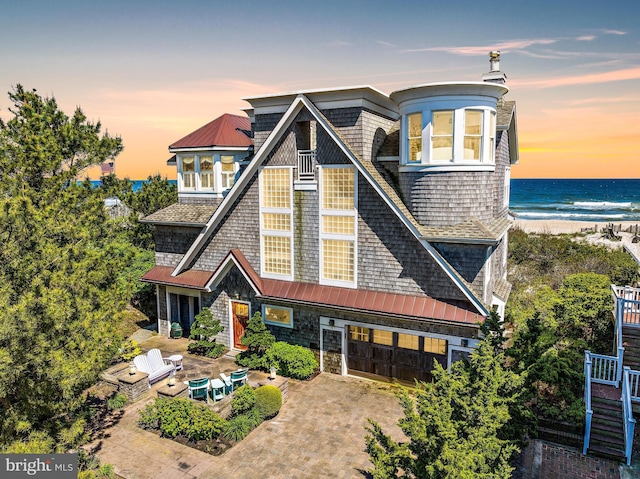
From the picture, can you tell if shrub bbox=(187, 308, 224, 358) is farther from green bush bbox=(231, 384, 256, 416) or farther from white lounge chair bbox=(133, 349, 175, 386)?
green bush bbox=(231, 384, 256, 416)

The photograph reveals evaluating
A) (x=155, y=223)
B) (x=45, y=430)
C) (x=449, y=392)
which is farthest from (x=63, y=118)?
(x=449, y=392)

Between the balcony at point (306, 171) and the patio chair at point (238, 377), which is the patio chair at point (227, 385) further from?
the balcony at point (306, 171)

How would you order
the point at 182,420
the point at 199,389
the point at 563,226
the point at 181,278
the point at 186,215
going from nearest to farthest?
the point at 182,420, the point at 199,389, the point at 181,278, the point at 186,215, the point at 563,226

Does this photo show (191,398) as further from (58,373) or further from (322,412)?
(58,373)

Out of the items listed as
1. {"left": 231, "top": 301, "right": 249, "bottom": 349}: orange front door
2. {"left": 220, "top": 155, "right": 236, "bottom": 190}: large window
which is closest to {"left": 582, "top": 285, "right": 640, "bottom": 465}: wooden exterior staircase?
{"left": 231, "top": 301, "right": 249, "bottom": 349}: orange front door

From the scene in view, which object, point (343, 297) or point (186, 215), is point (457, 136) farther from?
point (186, 215)

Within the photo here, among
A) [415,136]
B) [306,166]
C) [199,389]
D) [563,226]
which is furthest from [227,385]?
[563,226]

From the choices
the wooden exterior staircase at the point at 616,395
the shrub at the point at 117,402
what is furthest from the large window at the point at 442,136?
the shrub at the point at 117,402

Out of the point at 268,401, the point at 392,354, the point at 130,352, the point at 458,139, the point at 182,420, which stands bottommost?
the point at 182,420
